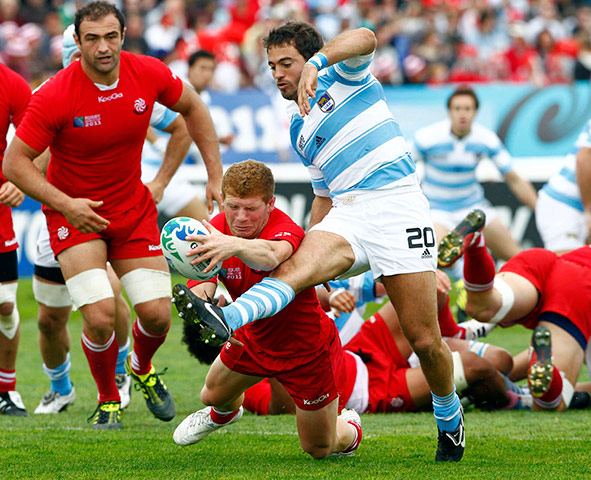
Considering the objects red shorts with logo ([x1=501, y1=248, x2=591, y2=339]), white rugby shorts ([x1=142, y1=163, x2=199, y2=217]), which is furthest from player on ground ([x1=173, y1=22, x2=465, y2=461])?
white rugby shorts ([x1=142, y1=163, x2=199, y2=217])

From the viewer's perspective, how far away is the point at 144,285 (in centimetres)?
641

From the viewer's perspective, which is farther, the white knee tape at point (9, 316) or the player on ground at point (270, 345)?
the white knee tape at point (9, 316)

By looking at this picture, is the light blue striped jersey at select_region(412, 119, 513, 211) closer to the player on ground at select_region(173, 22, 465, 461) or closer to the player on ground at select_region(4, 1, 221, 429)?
the player on ground at select_region(4, 1, 221, 429)

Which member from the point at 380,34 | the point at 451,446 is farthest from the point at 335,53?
the point at 380,34

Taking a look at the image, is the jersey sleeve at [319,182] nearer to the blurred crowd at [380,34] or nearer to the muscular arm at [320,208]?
the muscular arm at [320,208]

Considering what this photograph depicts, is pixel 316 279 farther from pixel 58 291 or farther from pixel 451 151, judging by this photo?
pixel 451 151

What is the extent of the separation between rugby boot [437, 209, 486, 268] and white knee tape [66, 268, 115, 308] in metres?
2.35

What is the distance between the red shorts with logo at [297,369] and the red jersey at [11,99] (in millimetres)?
2688

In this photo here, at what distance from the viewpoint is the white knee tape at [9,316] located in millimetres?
7102

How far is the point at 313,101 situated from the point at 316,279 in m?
1.06

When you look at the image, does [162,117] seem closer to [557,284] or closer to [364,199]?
[364,199]

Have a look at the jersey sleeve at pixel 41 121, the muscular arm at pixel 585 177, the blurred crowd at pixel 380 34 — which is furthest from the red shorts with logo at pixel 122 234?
the blurred crowd at pixel 380 34

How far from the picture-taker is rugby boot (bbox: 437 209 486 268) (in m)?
6.90

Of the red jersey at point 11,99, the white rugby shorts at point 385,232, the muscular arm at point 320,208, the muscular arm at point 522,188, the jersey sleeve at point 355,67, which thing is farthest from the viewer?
the muscular arm at point 522,188
